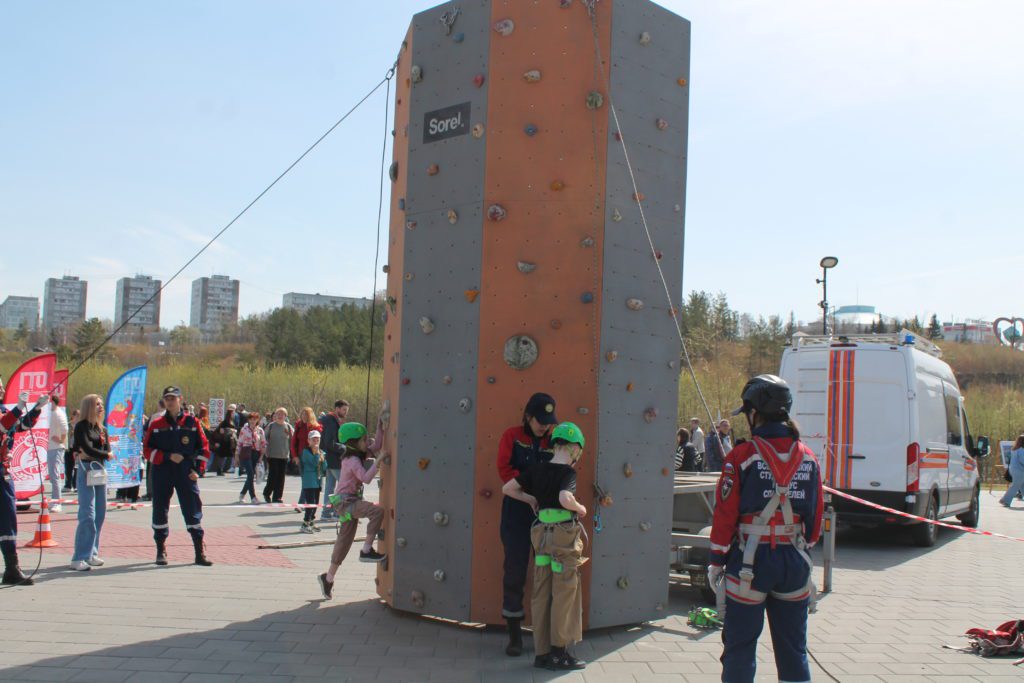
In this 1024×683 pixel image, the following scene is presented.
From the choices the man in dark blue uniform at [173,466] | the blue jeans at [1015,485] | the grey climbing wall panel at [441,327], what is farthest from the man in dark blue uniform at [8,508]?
the blue jeans at [1015,485]

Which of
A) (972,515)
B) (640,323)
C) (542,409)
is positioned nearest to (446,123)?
(640,323)

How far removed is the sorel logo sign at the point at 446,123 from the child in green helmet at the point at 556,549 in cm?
271

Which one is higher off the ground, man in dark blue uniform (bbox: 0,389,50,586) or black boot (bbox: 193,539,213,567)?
man in dark blue uniform (bbox: 0,389,50,586)

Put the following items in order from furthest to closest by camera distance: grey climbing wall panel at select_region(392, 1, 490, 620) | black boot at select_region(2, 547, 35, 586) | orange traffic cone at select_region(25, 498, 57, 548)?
1. orange traffic cone at select_region(25, 498, 57, 548)
2. black boot at select_region(2, 547, 35, 586)
3. grey climbing wall panel at select_region(392, 1, 490, 620)

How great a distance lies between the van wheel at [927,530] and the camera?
12797 millimetres

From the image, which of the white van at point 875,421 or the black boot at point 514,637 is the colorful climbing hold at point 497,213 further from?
the white van at point 875,421

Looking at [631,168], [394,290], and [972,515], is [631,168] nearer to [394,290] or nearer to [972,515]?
[394,290]

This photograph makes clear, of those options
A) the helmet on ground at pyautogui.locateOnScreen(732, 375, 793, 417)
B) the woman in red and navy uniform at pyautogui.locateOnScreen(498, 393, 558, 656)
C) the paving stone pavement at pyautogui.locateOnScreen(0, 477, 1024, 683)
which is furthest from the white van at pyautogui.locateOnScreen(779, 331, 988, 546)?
the helmet on ground at pyautogui.locateOnScreen(732, 375, 793, 417)

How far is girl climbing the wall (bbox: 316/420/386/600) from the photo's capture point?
24.8ft

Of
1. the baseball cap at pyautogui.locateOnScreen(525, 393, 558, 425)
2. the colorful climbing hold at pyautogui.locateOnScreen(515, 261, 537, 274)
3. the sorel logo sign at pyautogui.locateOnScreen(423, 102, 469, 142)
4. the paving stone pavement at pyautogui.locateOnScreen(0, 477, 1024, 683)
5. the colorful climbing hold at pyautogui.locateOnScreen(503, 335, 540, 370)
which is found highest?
the sorel logo sign at pyautogui.locateOnScreen(423, 102, 469, 142)

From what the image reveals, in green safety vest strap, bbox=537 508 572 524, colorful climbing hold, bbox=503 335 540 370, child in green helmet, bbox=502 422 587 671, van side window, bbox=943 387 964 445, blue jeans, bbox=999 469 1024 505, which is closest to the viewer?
child in green helmet, bbox=502 422 587 671

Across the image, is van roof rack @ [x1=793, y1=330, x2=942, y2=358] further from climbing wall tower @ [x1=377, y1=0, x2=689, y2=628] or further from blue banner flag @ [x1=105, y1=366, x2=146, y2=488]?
blue banner flag @ [x1=105, y1=366, x2=146, y2=488]

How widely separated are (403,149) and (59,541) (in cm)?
709

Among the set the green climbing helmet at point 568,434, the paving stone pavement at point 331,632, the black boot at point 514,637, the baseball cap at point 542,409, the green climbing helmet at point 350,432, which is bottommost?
the paving stone pavement at point 331,632
